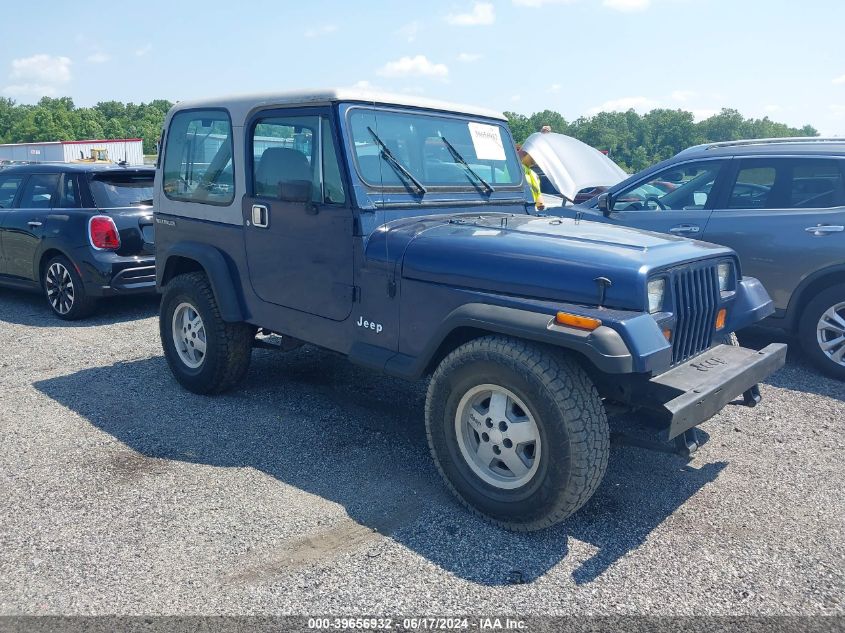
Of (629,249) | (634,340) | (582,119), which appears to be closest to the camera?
(634,340)

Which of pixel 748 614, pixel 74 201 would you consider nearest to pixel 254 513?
pixel 748 614

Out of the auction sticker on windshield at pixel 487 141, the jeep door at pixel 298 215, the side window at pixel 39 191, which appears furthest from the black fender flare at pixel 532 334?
the side window at pixel 39 191

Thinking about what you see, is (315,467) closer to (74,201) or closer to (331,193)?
(331,193)

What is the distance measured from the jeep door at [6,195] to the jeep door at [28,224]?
0.22 ft

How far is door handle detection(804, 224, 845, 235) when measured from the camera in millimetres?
5578

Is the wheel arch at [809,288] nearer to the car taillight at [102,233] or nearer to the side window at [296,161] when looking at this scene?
the side window at [296,161]

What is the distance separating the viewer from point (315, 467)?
4.01m

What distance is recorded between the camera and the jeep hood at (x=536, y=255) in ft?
10.5

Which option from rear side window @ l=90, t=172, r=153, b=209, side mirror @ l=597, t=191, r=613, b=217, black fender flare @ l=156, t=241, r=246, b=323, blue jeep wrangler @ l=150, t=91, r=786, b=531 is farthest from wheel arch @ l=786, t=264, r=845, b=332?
rear side window @ l=90, t=172, r=153, b=209

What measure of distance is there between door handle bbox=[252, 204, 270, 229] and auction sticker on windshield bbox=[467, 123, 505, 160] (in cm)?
142

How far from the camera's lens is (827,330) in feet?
18.7

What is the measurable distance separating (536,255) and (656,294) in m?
0.58

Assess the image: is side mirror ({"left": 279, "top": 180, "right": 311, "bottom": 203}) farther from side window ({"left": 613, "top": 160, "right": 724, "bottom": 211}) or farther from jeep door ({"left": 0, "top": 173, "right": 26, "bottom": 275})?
jeep door ({"left": 0, "top": 173, "right": 26, "bottom": 275})

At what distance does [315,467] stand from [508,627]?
1663mm
